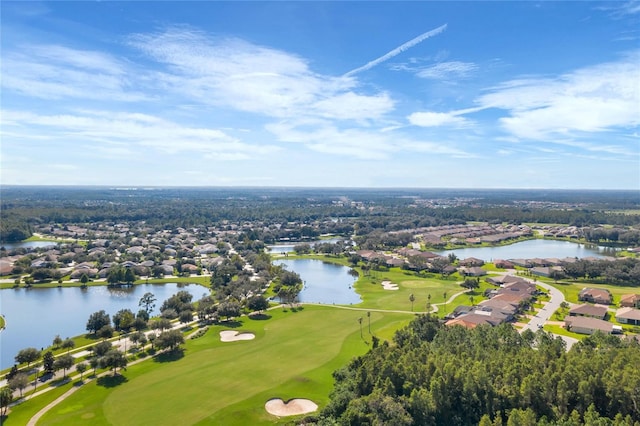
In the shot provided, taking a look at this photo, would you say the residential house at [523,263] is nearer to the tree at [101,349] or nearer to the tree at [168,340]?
the tree at [168,340]

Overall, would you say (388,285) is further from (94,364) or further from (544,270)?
(94,364)

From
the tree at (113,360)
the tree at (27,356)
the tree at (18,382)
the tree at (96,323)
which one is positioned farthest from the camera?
the tree at (96,323)

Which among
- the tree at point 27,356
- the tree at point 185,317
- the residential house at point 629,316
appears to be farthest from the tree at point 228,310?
the residential house at point 629,316

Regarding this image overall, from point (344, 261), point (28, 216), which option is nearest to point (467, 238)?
point (344, 261)

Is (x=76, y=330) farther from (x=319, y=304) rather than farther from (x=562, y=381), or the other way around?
(x=562, y=381)

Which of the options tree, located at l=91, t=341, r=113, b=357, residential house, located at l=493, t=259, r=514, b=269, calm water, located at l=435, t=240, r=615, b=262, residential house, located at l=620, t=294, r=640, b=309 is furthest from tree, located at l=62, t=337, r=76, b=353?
calm water, located at l=435, t=240, r=615, b=262

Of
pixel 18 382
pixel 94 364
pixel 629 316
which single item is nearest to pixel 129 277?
pixel 94 364
